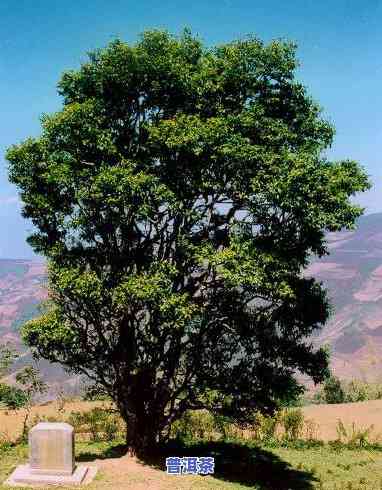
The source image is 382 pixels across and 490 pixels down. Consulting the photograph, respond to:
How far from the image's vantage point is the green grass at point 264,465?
17.8 metres

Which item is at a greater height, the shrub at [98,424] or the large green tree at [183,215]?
the large green tree at [183,215]

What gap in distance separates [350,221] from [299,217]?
1.35m

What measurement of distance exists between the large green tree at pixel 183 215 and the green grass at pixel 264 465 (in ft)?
7.92

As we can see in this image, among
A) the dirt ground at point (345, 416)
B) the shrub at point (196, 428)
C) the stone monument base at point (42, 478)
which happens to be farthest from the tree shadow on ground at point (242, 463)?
the dirt ground at point (345, 416)

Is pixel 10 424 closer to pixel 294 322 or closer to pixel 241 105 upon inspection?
pixel 294 322

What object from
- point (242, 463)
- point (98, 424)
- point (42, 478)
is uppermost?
point (98, 424)

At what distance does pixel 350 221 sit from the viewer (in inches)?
581

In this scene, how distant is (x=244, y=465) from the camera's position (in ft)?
69.1

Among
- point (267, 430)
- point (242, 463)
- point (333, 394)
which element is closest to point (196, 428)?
point (267, 430)

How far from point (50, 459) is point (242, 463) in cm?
809

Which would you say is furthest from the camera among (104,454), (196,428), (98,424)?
(196,428)

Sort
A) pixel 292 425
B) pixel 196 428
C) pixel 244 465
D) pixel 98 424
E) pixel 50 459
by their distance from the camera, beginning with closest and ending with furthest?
pixel 50 459, pixel 244 465, pixel 98 424, pixel 196 428, pixel 292 425

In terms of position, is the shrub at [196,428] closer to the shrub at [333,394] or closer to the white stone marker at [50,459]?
the white stone marker at [50,459]

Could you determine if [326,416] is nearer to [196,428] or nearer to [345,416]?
[345,416]
